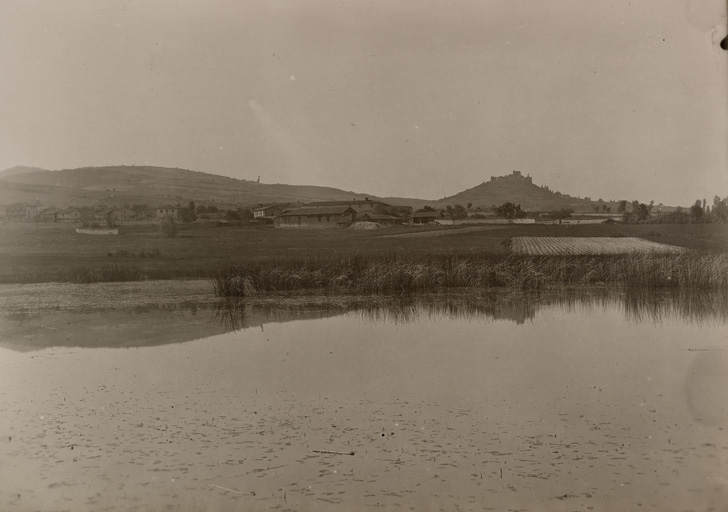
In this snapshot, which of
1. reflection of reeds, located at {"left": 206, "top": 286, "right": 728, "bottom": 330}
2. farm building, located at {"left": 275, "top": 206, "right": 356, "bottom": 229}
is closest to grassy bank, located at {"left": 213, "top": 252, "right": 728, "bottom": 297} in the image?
reflection of reeds, located at {"left": 206, "top": 286, "right": 728, "bottom": 330}

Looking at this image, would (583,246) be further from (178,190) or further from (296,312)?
(178,190)

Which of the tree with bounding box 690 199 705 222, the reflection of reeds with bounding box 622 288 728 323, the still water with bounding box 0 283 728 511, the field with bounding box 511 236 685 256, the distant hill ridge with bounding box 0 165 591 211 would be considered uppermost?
the distant hill ridge with bounding box 0 165 591 211

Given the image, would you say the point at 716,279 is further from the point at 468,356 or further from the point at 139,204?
the point at 139,204

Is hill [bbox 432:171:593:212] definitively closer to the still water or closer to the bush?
the still water

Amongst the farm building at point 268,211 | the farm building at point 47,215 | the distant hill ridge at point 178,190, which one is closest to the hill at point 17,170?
the distant hill ridge at point 178,190

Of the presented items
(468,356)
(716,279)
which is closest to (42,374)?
(468,356)
